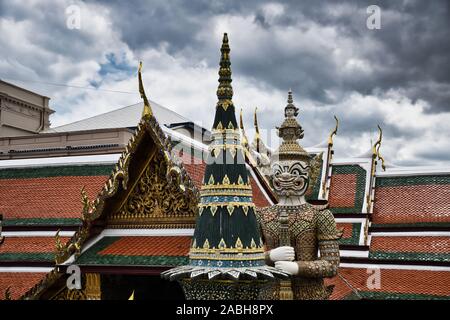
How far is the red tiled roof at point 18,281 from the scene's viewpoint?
819cm

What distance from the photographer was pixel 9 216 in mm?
9750

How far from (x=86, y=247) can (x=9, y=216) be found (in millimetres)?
3088

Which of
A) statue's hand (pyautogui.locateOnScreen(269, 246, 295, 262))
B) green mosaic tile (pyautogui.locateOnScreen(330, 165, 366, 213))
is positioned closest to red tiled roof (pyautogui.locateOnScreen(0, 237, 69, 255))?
statue's hand (pyautogui.locateOnScreen(269, 246, 295, 262))

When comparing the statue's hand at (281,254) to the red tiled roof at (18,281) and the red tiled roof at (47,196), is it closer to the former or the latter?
the red tiled roof at (18,281)

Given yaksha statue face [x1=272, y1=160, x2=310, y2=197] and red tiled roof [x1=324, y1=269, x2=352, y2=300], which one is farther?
red tiled roof [x1=324, y1=269, x2=352, y2=300]

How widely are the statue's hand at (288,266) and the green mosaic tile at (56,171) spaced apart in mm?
4988

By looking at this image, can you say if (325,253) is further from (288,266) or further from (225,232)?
(225,232)

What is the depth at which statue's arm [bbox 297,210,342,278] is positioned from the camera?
5.93m

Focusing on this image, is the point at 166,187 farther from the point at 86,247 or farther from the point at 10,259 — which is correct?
the point at 10,259

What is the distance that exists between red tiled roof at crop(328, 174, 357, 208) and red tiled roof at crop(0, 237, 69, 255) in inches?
324

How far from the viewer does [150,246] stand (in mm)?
7062

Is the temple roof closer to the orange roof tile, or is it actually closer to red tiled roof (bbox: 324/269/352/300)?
the orange roof tile

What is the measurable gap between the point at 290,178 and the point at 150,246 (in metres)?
2.03
